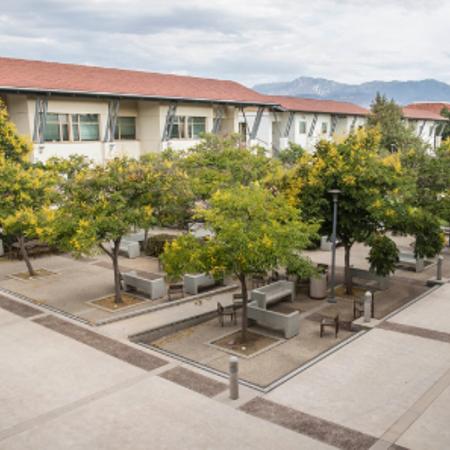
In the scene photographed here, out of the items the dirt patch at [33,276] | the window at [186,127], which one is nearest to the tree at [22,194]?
the dirt patch at [33,276]

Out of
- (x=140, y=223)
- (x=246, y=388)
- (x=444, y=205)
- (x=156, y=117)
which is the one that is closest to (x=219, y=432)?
(x=246, y=388)

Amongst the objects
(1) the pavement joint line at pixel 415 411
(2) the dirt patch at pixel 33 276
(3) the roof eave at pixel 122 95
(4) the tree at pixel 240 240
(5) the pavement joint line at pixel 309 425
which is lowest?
(2) the dirt patch at pixel 33 276

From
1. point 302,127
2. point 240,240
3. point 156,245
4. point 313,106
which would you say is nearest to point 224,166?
point 156,245

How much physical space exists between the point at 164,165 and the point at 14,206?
23.7ft

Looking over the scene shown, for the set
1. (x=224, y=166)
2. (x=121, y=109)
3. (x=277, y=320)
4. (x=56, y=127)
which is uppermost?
(x=121, y=109)

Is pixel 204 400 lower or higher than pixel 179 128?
lower

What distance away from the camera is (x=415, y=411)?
10.1 metres

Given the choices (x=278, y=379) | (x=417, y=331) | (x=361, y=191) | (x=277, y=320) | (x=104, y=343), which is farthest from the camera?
(x=361, y=191)

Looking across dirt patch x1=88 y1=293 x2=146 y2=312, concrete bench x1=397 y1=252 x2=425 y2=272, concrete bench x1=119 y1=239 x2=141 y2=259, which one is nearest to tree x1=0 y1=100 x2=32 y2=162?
concrete bench x1=119 y1=239 x2=141 y2=259

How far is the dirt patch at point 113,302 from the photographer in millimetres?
17344

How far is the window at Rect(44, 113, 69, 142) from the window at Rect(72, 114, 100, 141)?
464 mm

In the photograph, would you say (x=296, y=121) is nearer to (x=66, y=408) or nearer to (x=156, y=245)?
(x=156, y=245)

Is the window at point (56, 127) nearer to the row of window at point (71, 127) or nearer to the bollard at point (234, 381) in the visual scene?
the row of window at point (71, 127)

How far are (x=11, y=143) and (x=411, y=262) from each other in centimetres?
1864
